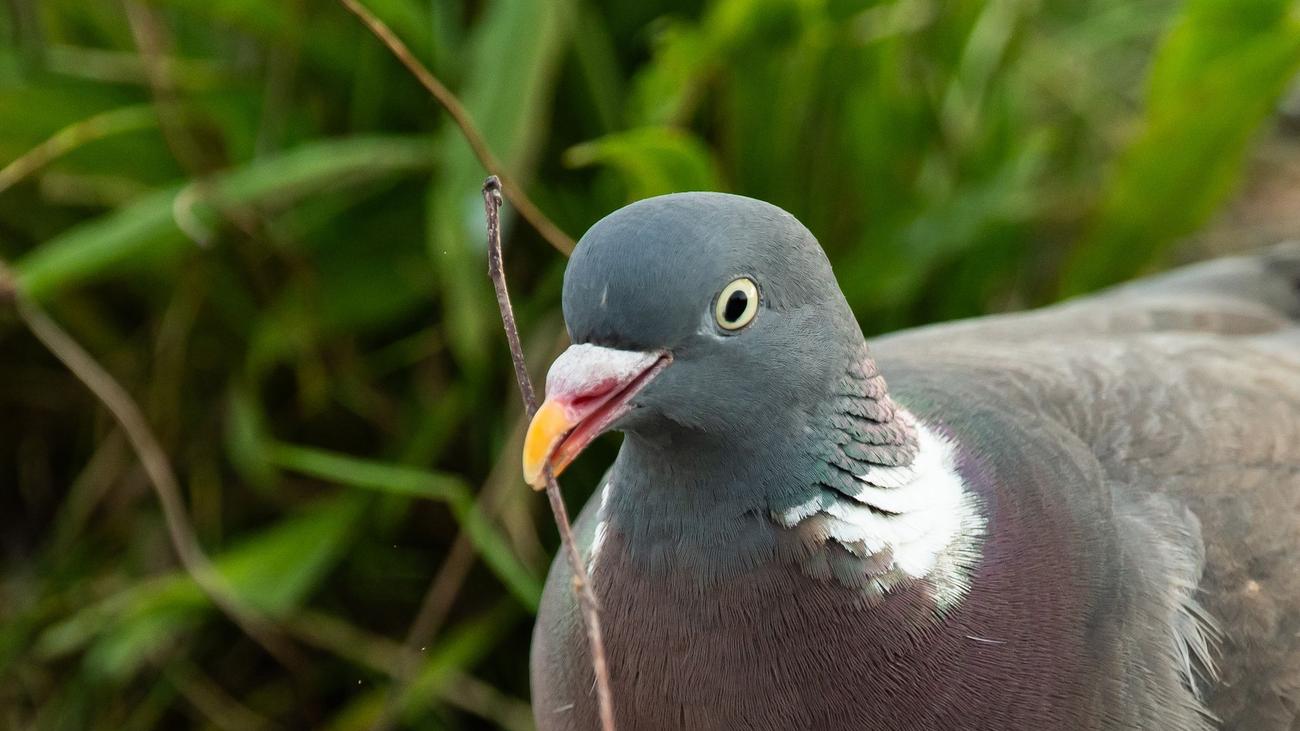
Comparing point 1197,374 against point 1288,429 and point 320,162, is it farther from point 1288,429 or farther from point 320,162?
point 320,162

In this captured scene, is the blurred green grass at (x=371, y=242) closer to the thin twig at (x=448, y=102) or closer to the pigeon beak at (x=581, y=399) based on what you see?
the thin twig at (x=448, y=102)

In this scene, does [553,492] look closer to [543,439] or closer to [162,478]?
[543,439]

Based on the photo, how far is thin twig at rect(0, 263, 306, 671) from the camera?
101 inches

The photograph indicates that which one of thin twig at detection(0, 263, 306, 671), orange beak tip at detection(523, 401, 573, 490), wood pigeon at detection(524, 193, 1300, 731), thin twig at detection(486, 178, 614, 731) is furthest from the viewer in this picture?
thin twig at detection(0, 263, 306, 671)

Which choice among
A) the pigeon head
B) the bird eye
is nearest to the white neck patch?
the pigeon head

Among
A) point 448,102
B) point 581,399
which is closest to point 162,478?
point 448,102

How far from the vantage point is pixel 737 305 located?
1492mm

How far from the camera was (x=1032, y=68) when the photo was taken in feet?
12.4

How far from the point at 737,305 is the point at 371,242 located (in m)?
1.79

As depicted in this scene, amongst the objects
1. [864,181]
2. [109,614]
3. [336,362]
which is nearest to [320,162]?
[336,362]

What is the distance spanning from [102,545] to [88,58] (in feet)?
3.61

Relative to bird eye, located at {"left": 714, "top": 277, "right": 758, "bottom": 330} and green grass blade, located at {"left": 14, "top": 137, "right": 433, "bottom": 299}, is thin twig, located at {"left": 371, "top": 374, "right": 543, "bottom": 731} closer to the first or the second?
green grass blade, located at {"left": 14, "top": 137, "right": 433, "bottom": 299}

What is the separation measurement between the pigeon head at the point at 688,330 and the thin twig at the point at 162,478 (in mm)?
1458

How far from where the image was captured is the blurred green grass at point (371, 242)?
2773 millimetres
